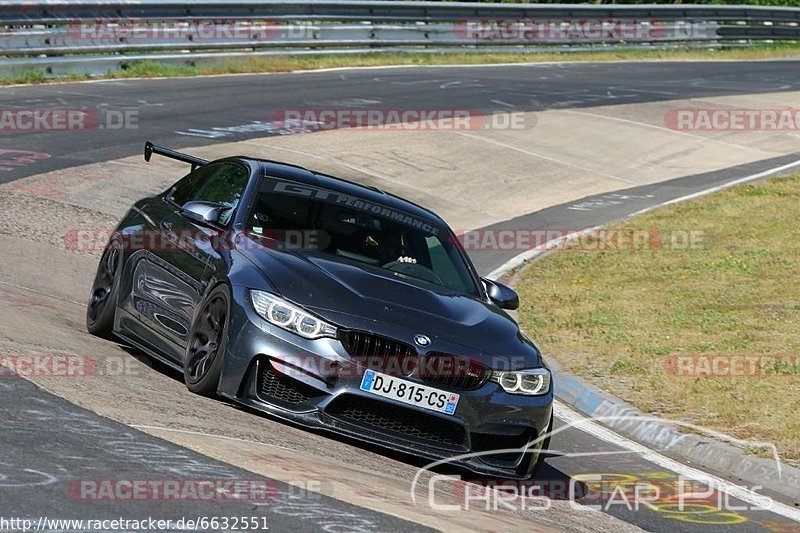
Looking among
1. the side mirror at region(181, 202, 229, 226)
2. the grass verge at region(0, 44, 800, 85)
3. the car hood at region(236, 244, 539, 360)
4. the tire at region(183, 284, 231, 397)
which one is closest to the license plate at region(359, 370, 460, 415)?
the car hood at region(236, 244, 539, 360)

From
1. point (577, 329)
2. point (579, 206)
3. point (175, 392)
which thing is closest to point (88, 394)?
point (175, 392)

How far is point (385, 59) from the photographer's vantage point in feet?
105

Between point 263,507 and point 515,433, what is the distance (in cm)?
231

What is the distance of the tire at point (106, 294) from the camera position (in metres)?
9.12

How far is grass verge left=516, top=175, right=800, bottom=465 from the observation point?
976 cm

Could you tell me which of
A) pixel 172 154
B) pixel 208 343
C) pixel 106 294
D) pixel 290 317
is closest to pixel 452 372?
pixel 290 317

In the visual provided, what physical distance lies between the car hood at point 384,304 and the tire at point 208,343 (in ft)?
1.03

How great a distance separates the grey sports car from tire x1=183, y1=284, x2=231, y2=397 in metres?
0.01

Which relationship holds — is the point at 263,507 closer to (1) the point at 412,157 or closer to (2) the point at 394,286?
(2) the point at 394,286

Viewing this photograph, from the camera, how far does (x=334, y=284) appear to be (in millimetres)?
7551

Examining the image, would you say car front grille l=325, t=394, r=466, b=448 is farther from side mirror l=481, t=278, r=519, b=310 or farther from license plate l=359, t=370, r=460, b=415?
side mirror l=481, t=278, r=519, b=310

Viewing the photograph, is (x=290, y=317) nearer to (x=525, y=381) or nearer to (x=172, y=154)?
(x=525, y=381)

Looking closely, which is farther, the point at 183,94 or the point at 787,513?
the point at 183,94

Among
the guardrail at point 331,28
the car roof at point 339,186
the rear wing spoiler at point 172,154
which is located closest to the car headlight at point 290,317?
the car roof at point 339,186
